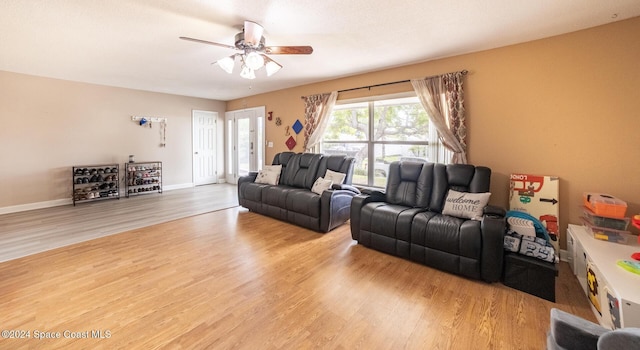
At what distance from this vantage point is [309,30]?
281 centimetres

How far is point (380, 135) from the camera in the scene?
175 inches

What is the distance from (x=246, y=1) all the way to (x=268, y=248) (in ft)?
8.53

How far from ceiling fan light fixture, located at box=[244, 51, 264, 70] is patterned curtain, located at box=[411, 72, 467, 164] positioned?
2353 millimetres

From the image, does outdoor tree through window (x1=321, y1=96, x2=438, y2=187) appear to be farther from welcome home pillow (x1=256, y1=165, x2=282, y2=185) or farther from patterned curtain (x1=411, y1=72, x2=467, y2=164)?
welcome home pillow (x1=256, y1=165, x2=282, y2=185)

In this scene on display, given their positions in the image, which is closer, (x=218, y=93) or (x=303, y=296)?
(x=303, y=296)

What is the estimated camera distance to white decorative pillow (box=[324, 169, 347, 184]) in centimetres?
403

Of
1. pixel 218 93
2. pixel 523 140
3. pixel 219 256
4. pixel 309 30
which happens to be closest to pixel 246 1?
pixel 309 30

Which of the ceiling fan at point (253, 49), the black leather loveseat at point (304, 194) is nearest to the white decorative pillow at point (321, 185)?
the black leather loveseat at point (304, 194)

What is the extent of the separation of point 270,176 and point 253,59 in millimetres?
2388

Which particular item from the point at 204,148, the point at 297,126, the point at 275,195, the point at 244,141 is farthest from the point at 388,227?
the point at 204,148

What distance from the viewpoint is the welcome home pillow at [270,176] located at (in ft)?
15.5

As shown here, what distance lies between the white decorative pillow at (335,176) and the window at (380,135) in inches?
29.9

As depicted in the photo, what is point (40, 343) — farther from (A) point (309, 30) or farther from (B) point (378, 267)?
(A) point (309, 30)

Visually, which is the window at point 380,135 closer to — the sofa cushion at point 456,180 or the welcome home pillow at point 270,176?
the sofa cushion at point 456,180
